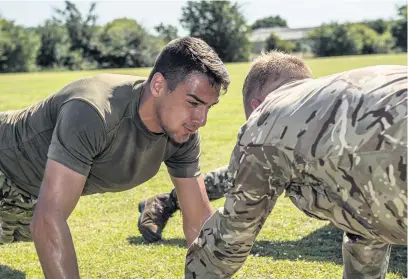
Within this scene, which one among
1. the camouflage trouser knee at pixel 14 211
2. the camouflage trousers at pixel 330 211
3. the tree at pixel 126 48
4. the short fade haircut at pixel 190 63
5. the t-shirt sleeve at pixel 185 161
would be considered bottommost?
the tree at pixel 126 48

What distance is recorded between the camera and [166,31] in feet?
227

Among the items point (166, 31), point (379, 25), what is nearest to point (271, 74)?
point (166, 31)

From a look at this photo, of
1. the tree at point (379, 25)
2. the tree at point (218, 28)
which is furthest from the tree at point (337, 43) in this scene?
Result: the tree at point (379, 25)

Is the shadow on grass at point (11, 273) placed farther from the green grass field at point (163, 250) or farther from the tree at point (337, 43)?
the tree at point (337, 43)

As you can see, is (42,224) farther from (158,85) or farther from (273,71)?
(273,71)

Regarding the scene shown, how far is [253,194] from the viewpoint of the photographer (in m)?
2.63

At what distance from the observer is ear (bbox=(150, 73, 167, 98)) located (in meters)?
3.59

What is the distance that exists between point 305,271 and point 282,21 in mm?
139120

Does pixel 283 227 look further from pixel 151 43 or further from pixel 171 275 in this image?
pixel 151 43

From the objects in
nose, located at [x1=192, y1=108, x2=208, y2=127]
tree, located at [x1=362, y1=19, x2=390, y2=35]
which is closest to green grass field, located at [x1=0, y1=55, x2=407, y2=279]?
nose, located at [x1=192, y1=108, x2=208, y2=127]

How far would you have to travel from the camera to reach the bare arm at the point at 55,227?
3.21m

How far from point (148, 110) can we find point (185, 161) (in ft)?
2.00

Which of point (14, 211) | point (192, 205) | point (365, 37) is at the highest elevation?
point (192, 205)

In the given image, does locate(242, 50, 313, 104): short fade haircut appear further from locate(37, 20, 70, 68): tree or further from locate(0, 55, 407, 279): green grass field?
locate(37, 20, 70, 68): tree
